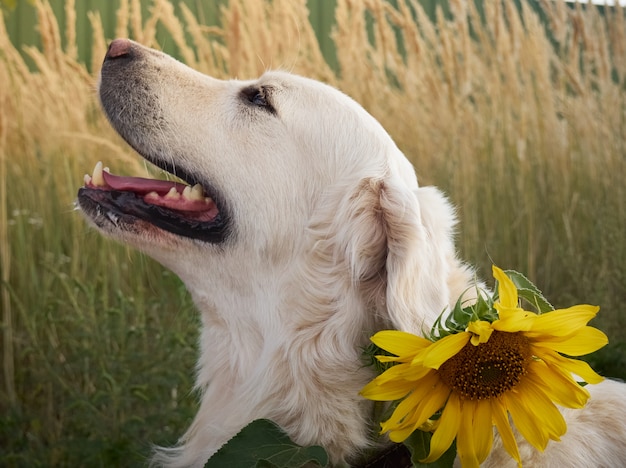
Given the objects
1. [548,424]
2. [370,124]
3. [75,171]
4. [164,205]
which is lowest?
[75,171]

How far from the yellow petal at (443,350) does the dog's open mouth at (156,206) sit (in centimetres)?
77

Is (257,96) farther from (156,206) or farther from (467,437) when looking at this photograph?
(467,437)

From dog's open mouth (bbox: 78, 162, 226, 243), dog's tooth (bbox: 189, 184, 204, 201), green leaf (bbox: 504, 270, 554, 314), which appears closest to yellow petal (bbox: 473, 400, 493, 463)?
green leaf (bbox: 504, 270, 554, 314)

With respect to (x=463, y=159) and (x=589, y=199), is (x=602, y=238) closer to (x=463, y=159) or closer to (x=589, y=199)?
(x=589, y=199)

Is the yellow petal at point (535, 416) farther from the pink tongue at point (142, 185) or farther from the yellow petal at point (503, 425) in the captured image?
Result: the pink tongue at point (142, 185)

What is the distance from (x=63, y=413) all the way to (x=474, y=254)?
2.03 m

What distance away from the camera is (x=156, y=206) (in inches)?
77.2

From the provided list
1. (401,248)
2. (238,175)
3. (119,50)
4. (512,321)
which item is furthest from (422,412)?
(119,50)

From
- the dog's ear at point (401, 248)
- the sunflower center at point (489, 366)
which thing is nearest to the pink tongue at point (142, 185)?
the dog's ear at point (401, 248)

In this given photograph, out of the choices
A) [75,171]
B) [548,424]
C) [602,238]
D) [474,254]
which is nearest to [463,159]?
[474,254]

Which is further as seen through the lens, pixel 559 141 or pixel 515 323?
pixel 559 141

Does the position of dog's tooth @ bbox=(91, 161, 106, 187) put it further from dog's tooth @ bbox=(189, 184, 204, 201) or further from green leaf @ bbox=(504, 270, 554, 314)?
green leaf @ bbox=(504, 270, 554, 314)

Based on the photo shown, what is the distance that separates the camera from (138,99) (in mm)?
2037

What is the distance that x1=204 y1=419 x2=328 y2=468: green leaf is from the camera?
1.62 metres
